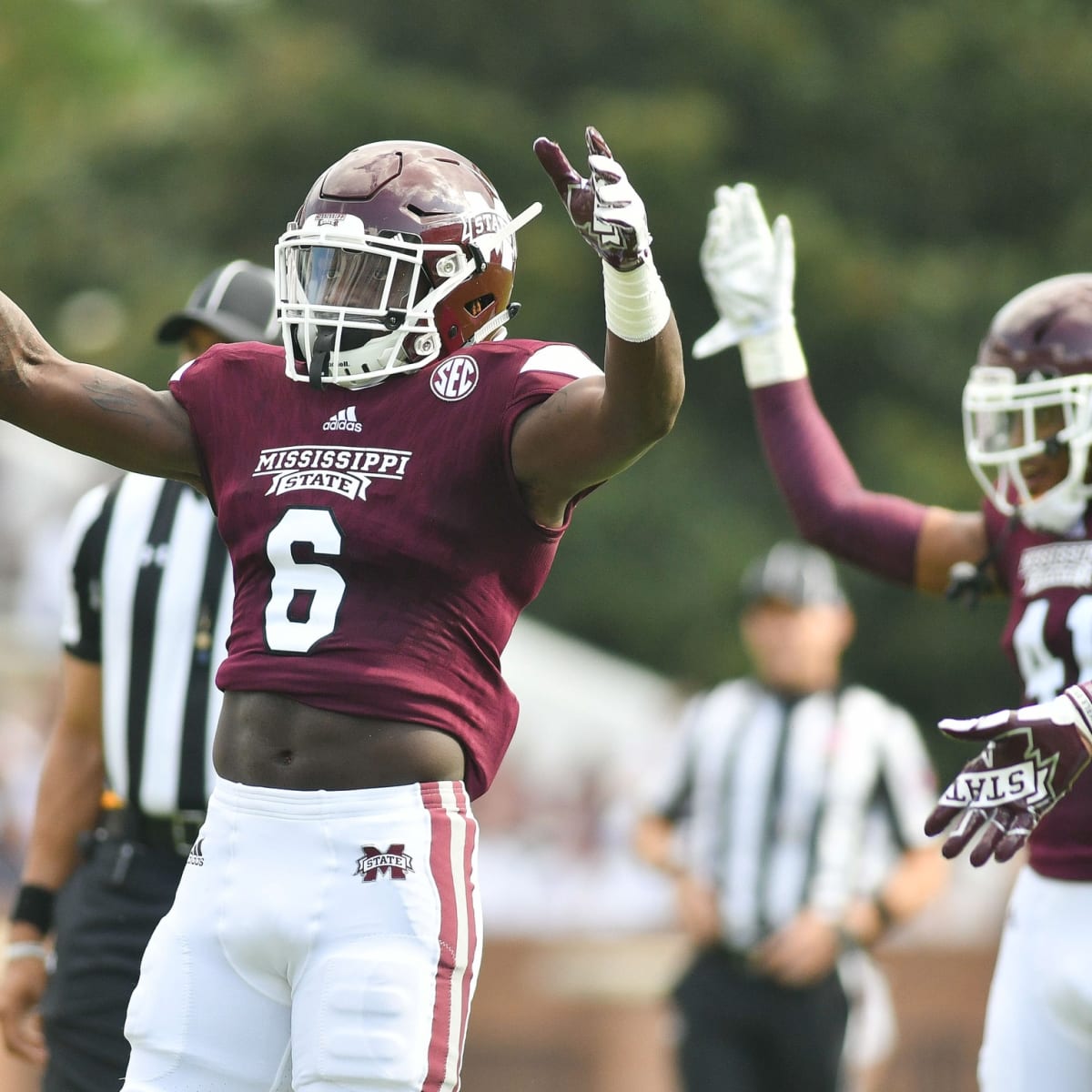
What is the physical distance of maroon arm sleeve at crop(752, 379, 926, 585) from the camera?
4309 mm

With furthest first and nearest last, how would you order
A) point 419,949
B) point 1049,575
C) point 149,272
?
point 149,272
point 1049,575
point 419,949

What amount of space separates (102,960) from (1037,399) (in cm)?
218

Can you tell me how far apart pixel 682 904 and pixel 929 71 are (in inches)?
553

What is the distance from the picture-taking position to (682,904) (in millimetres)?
6328

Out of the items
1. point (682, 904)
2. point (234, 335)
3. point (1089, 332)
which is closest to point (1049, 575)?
point (1089, 332)

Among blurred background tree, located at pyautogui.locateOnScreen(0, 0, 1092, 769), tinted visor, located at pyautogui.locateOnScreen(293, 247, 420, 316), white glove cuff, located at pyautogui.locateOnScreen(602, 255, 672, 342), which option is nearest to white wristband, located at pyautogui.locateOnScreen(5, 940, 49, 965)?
tinted visor, located at pyautogui.locateOnScreen(293, 247, 420, 316)

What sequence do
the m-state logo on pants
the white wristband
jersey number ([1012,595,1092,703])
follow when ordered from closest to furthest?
the m-state logo on pants
jersey number ([1012,595,1092,703])
the white wristband

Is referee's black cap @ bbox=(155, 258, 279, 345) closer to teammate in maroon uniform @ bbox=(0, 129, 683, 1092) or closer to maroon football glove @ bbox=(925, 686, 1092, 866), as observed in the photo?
teammate in maroon uniform @ bbox=(0, 129, 683, 1092)

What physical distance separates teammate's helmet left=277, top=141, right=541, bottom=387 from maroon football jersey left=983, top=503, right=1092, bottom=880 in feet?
4.41

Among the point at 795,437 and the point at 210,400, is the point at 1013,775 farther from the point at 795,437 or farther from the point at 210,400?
the point at 210,400

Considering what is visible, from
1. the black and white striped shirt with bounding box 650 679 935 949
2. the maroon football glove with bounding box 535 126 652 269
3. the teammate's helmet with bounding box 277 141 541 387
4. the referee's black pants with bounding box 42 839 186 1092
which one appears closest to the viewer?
the maroon football glove with bounding box 535 126 652 269

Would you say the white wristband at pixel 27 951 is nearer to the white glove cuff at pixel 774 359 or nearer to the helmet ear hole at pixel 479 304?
the helmet ear hole at pixel 479 304

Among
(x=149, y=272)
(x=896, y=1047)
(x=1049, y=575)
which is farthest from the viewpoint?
(x=149, y=272)

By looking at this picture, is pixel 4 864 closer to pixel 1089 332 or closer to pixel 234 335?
pixel 234 335
